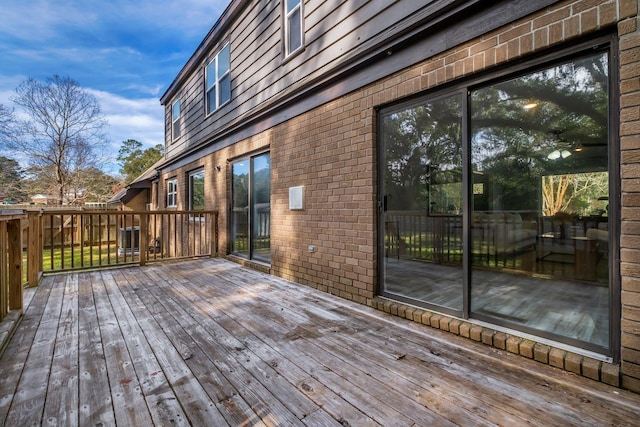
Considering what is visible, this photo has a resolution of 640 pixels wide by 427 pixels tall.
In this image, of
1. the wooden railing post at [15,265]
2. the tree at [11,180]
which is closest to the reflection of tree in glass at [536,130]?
the wooden railing post at [15,265]

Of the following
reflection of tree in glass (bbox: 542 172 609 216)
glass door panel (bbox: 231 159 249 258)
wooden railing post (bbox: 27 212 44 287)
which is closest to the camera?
reflection of tree in glass (bbox: 542 172 609 216)

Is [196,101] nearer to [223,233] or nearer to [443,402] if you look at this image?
[223,233]

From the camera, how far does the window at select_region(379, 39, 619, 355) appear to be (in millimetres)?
1939

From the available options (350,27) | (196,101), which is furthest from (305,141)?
(196,101)

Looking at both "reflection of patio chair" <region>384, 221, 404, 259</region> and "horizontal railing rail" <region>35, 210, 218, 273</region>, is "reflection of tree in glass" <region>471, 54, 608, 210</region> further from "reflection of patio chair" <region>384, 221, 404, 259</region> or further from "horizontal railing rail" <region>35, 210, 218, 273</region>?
"horizontal railing rail" <region>35, 210, 218, 273</region>

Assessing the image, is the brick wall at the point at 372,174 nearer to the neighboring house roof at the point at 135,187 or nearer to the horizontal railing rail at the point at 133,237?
the horizontal railing rail at the point at 133,237

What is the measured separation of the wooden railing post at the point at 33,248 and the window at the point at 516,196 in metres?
4.55

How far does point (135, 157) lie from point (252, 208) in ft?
104

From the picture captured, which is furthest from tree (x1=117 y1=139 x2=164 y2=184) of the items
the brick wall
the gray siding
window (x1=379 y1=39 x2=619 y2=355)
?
window (x1=379 y1=39 x2=619 y2=355)

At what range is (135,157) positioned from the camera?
30812 millimetres

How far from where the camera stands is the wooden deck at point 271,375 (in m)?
1.41

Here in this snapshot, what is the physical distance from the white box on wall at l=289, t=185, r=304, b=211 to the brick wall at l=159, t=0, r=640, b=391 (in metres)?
0.08

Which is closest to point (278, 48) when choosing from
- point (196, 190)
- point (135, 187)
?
point (196, 190)

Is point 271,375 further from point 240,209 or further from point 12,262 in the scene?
point 240,209
